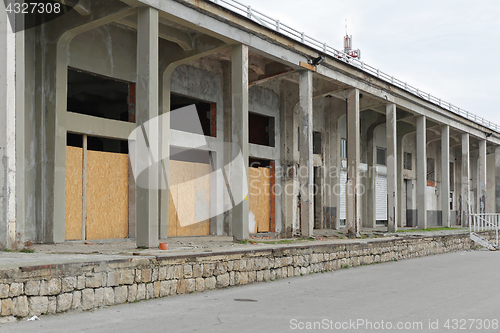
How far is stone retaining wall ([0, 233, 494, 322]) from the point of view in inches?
225

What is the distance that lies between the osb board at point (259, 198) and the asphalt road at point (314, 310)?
9.46 meters

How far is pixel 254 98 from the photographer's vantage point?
772 inches

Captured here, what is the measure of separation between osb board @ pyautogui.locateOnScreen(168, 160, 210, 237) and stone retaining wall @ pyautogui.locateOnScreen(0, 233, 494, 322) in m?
5.85

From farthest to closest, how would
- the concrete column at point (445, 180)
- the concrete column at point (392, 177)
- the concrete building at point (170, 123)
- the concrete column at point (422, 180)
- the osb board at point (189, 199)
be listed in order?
the concrete column at point (445, 180) < the concrete column at point (422, 180) < the concrete column at point (392, 177) < the osb board at point (189, 199) < the concrete building at point (170, 123)

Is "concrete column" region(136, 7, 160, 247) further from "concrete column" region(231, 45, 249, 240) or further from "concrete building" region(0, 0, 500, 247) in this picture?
"concrete column" region(231, 45, 249, 240)

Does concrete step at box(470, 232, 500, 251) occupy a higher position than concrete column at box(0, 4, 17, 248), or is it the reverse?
concrete column at box(0, 4, 17, 248)

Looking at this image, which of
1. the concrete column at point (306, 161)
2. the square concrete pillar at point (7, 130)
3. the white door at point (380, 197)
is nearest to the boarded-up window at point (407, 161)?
the white door at point (380, 197)

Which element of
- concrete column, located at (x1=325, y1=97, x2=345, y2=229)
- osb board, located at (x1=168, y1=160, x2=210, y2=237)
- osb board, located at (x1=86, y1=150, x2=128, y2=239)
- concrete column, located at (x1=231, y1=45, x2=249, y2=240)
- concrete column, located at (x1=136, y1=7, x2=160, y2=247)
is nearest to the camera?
concrete column, located at (x1=136, y1=7, x2=160, y2=247)

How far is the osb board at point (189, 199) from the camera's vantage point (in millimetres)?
16031

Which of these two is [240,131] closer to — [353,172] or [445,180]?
[353,172]

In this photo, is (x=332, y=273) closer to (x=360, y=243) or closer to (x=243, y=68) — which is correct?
(x=360, y=243)

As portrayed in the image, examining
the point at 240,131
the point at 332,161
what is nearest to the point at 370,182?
the point at 332,161

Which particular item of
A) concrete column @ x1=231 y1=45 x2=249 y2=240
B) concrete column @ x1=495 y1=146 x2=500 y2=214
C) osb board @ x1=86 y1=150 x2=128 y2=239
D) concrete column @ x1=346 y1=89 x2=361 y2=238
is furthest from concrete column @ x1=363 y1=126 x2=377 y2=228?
osb board @ x1=86 y1=150 x2=128 y2=239

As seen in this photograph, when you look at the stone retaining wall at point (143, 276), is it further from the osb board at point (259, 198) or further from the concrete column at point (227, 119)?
the osb board at point (259, 198)
